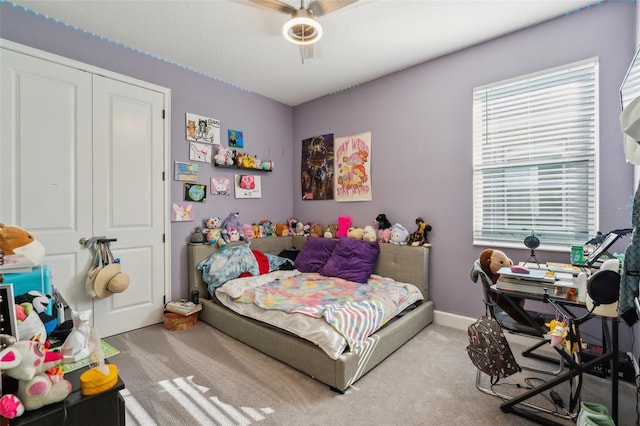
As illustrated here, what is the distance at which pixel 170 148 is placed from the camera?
10.3 feet

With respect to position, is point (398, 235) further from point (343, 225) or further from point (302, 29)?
point (302, 29)

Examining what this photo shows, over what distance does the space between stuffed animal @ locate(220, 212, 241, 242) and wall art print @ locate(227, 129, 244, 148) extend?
87 cm

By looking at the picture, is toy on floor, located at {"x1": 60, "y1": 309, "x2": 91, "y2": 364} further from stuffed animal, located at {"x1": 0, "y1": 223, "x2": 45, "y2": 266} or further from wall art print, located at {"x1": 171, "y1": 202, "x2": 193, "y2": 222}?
wall art print, located at {"x1": 171, "y1": 202, "x2": 193, "y2": 222}

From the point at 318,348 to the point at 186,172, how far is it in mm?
2363

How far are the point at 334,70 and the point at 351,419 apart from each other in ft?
10.6

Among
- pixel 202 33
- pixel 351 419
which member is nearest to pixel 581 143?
pixel 351 419

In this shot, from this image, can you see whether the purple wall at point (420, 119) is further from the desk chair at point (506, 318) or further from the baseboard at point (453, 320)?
the desk chair at point (506, 318)

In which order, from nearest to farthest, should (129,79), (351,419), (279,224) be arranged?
(351,419), (129,79), (279,224)

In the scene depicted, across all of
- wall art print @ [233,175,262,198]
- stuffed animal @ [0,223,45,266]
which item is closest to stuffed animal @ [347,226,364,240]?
wall art print @ [233,175,262,198]

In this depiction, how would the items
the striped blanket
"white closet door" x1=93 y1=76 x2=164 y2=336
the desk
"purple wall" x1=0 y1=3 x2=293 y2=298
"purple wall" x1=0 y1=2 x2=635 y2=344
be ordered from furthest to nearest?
1. "white closet door" x1=93 y1=76 x2=164 y2=336
2. "purple wall" x1=0 y1=3 x2=293 y2=298
3. "purple wall" x1=0 y1=2 x2=635 y2=344
4. the striped blanket
5. the desk

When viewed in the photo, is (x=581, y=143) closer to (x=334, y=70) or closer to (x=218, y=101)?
(x=334, y=70)

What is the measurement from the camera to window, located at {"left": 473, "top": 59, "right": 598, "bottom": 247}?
233cm

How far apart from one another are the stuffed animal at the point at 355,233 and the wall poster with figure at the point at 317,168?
623 mm

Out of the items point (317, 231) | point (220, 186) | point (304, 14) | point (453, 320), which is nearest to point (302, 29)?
point (304, 14)
